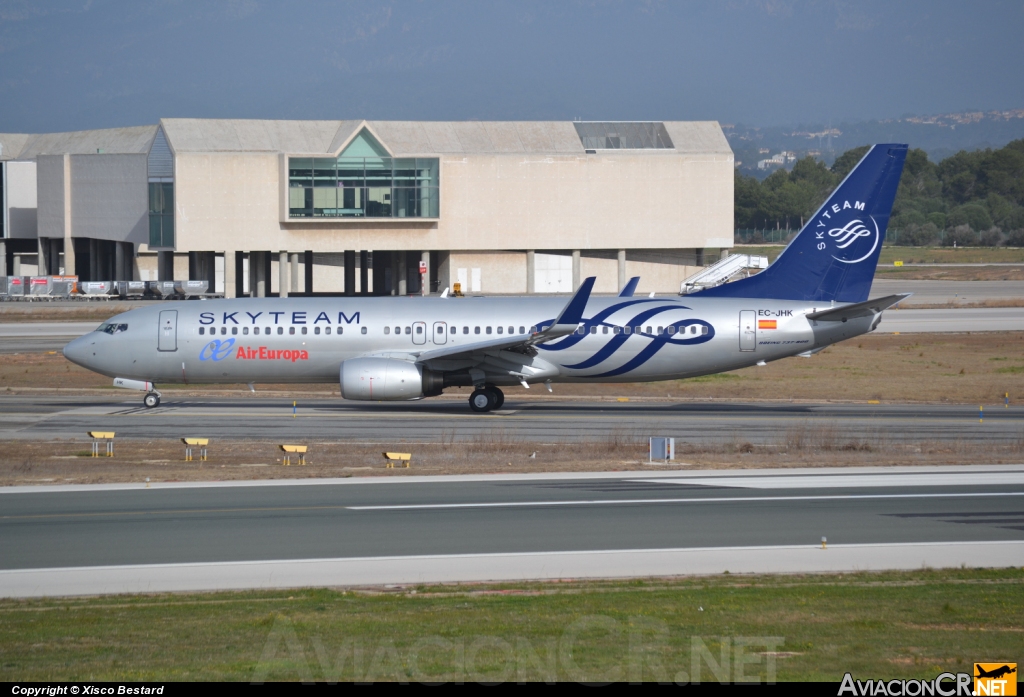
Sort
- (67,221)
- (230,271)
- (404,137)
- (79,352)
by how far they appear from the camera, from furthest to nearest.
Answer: (67,221) → (404,137) → (230,271) → (79,352)

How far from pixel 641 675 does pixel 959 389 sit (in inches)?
1447

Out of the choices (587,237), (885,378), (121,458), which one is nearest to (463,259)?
(587,237)

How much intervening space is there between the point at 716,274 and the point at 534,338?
59755mm

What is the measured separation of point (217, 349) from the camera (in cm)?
3738

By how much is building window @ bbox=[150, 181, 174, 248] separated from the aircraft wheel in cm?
5655

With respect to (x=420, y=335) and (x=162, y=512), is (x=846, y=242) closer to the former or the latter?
(x=420, y=335)

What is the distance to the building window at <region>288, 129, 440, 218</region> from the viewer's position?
86438 mm

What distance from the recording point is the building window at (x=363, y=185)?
284ft

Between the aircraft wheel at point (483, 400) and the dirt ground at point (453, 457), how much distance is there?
5.67 metres

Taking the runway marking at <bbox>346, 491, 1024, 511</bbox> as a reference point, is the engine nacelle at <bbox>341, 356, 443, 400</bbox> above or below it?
above

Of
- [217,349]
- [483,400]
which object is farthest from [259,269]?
[483,400]

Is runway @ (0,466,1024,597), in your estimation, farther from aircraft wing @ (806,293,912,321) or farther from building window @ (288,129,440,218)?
building window @ (288,129,440,218)

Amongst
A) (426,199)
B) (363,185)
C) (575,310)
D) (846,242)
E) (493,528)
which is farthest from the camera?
(426,199)

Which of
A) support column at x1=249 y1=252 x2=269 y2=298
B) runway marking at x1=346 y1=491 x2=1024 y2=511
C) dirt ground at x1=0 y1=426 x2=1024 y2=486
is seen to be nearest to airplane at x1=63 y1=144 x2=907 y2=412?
dirt ground at x1=0 y1=426 x2=1024 y2=486
